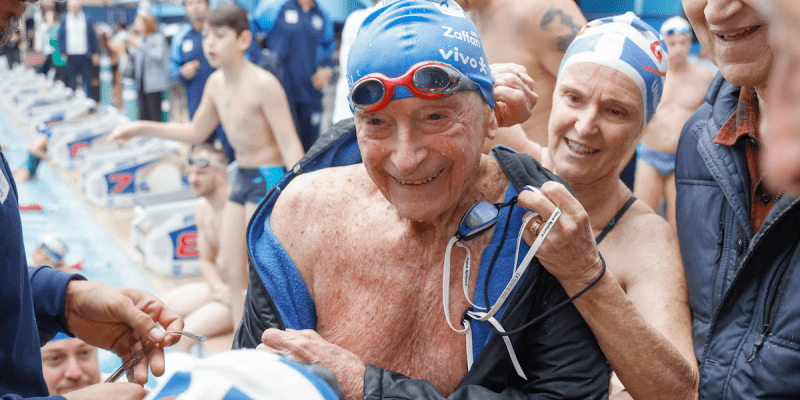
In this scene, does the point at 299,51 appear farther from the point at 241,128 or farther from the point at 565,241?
the point at 565,241

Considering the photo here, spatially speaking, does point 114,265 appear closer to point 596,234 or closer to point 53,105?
point 596,234

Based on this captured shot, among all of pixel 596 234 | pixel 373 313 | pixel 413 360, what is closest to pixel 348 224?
pixel 373 313

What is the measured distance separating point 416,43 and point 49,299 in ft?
3.94

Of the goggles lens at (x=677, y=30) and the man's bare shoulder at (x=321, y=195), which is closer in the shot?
the man's bare shoulder at (x=321, y=195)

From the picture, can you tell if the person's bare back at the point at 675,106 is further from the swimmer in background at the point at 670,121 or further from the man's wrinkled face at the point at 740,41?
the man's wrinkled face at the point at 740,41

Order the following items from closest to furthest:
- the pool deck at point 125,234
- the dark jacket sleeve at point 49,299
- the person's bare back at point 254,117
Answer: the dark jacket sleeve at point 49,299
the pool deck at point 125,234
the person's bare back at point 254,117

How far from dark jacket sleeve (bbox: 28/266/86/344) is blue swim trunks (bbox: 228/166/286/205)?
318 cm

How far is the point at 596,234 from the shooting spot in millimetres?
2027

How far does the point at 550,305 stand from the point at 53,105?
13826mm

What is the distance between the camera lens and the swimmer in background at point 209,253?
202 inches

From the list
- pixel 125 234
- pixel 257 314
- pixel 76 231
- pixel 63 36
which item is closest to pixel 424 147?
pixel 257 314

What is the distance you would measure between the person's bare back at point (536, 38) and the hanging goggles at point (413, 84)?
61.0 inches

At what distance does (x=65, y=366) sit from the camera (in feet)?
10.3

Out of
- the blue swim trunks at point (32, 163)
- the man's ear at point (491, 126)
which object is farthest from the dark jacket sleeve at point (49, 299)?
the blue swim trunks at point (32, 163)
